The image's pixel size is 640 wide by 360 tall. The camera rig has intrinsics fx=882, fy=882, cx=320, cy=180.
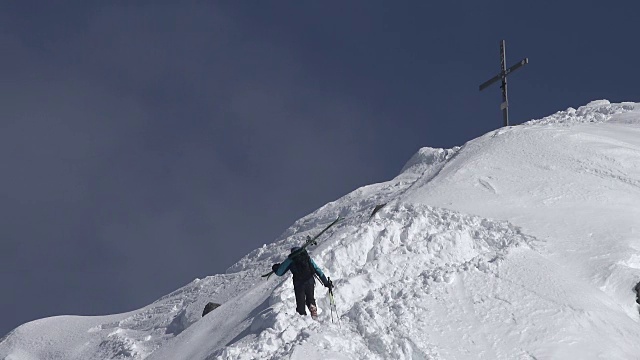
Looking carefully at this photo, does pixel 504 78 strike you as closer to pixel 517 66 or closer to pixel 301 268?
pixel 517 66

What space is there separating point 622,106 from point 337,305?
842 inches

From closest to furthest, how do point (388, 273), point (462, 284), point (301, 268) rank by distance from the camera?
1. point (301, 268)
2. point (462, 284)
3. point (388, 273)

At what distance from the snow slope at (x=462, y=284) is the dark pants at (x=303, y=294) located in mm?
339

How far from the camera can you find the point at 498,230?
18.5 metres

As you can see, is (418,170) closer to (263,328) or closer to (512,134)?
(512,134)

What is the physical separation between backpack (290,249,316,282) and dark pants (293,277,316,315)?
81 mm

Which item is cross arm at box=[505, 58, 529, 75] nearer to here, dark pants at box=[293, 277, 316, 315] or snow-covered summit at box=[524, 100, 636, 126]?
snow-covered summit at box=[524, 100, 636, 126]

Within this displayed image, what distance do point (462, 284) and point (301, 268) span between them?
297 cm

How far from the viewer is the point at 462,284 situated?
52.2 feet

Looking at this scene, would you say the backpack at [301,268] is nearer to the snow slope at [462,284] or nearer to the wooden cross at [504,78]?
the snow slope at [462,284]

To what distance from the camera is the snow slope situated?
14.1 meters

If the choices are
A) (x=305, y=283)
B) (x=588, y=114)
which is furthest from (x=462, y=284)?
(x=588, y=114)

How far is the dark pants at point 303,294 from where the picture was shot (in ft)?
49.6

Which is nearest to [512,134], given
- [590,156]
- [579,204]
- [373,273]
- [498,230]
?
[590,156]
